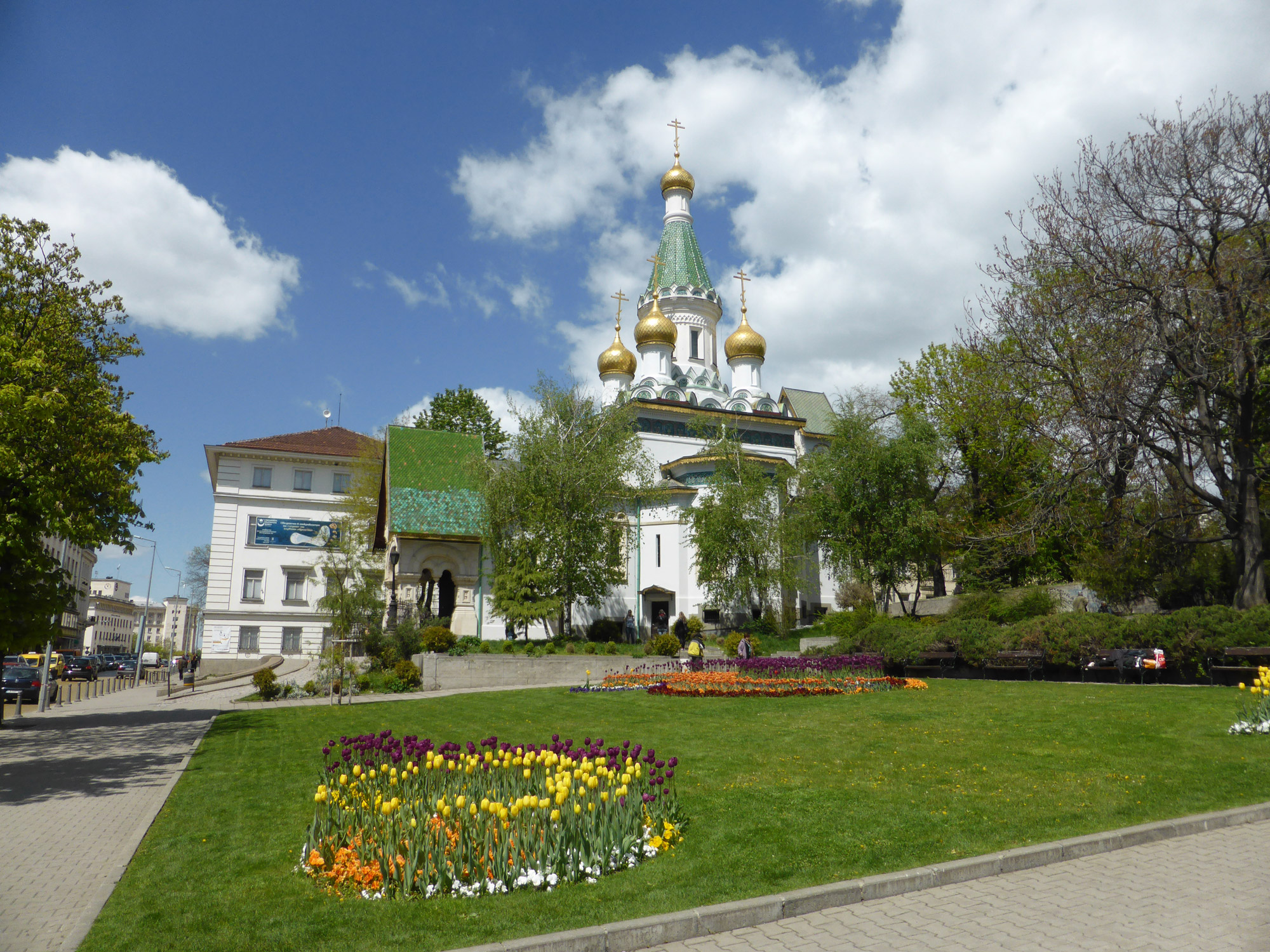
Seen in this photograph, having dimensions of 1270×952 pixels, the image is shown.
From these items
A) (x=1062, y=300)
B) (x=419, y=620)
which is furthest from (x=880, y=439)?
(x=419, y=620)

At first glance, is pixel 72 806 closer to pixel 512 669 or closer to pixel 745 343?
pixel 512 669

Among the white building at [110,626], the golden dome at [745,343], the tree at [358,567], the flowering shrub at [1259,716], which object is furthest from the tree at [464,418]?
the white building at [110,626]

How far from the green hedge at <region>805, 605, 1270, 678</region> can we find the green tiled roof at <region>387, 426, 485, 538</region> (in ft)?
50.1

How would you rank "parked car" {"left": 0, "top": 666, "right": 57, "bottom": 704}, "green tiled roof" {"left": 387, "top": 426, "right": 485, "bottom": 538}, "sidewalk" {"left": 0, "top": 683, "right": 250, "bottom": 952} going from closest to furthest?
"sidewalk" {"left": 0, "top": 683, "right": 250, "bottom": 952} → "parked car" {"left": 0, "top": 666, "right": 57, "bottom": 704} → "green tiled roof" {"left": 387, "top": 426, "right": 485, "bottom": 538}

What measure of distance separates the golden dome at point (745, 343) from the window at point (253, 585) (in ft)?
101

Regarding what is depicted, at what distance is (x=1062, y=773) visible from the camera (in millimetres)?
8930

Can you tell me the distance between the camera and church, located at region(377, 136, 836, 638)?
31422 millimetres

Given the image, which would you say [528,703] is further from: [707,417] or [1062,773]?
[707,417]

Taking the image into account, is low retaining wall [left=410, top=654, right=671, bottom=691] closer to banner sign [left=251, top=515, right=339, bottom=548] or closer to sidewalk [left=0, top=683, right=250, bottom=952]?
sidewalk [left=0, top=683, right=250, bottom=952]

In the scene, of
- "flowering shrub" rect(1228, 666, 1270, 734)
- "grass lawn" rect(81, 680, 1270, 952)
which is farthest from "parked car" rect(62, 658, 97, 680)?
"flowering shrub" rect(1228, 666, 1270, 734)

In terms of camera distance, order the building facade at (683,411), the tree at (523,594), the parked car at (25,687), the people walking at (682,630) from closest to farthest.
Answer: the parked car at (25,687) → the tree at (523,594) → the people walking at (682,630) → the building facade at (683,411)

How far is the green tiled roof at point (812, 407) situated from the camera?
54094 millimetres

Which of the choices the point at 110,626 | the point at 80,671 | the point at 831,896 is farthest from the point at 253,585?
the point at 110,626

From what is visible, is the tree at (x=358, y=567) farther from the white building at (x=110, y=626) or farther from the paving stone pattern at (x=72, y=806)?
Answer: the white building at (x=110, y=626)
